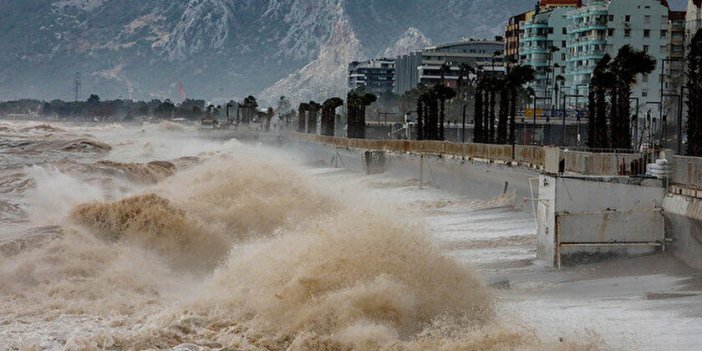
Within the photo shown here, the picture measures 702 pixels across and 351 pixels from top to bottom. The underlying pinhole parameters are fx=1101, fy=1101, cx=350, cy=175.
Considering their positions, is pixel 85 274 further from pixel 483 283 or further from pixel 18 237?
pixel 483 283

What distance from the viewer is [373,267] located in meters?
17.3

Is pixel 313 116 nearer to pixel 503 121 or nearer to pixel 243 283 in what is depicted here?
pixel 503 121

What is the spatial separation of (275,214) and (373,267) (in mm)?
15097

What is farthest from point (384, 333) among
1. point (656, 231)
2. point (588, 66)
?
point (588, 66)

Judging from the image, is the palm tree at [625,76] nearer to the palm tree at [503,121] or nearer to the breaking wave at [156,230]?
the palm tree at [503,121]

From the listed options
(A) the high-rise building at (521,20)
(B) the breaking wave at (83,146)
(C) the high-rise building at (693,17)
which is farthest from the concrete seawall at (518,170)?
(A) the high-rise building at (521,20)

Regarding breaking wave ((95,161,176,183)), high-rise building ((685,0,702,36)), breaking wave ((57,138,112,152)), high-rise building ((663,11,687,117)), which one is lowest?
breaking wave ((57,138,112,152))

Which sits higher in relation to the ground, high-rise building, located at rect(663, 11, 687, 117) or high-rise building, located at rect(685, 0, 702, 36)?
high-rise building, located at rect(685, 0, 702, 36)

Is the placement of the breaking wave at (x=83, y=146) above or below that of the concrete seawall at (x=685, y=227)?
below

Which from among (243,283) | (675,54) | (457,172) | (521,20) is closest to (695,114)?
(457,172)

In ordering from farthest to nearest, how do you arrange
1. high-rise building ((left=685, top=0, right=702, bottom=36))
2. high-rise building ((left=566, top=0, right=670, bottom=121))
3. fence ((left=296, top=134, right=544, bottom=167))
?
high-rise building ((left=685, top=0, right=702, bottom=36)), high-rise building ((left=566, top=0, right=670, bottom=121)), fence ((left=296, top=134, right=544, bottom=167))

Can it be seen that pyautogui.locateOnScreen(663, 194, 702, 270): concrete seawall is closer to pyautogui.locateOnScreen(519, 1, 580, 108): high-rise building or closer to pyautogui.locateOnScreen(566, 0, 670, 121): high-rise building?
pyautogui.locateOnScreen(566, 0, 670, 121): high-rise building

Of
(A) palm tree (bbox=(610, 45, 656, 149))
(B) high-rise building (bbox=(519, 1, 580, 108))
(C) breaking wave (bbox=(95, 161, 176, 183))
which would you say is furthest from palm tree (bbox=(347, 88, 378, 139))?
(C) breaking wave (bbox=(95, 161, 176, 183))

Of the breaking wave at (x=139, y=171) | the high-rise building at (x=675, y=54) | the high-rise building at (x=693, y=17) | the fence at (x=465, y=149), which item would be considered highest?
the high-rise building at (x=693, y=17)
